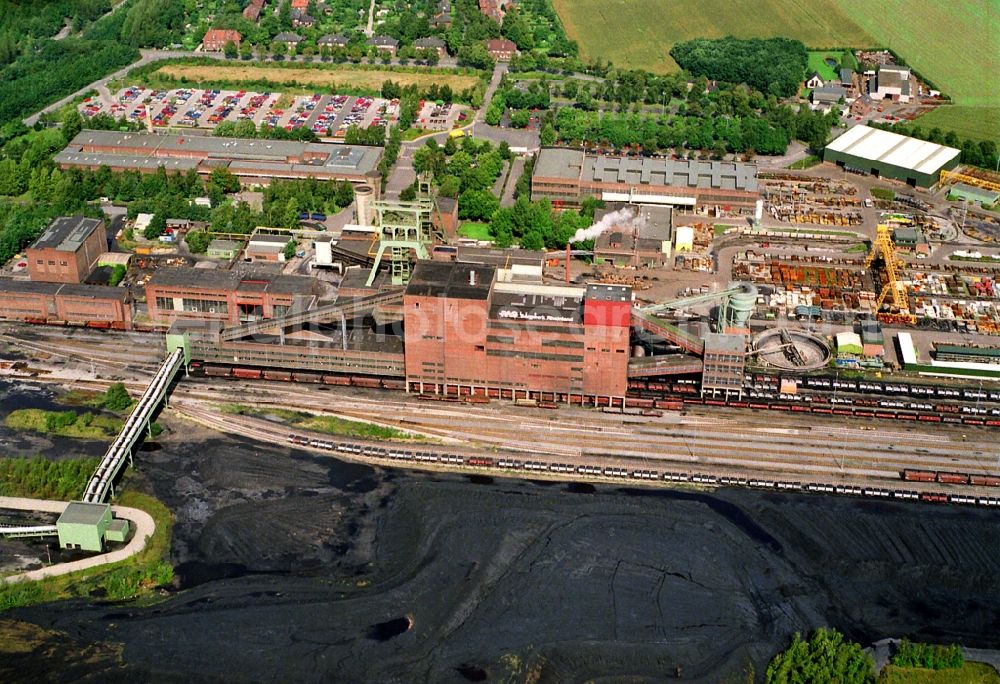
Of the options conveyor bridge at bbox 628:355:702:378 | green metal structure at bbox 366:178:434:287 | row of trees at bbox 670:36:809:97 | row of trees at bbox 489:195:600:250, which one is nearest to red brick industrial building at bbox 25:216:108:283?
green metal structure at bbox 366:178:434:287

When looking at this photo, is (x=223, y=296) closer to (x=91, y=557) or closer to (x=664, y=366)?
(x=91, y=557)

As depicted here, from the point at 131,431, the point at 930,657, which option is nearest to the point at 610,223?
the point at 131,431

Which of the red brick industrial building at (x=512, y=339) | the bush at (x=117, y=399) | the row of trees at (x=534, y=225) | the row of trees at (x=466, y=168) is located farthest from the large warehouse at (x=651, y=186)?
the bush at (x=117, y=399)

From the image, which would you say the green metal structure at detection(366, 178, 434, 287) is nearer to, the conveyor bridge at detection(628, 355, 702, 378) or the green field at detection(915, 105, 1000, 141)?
the conveyor bridge at detection(628, 355, 702, 378)

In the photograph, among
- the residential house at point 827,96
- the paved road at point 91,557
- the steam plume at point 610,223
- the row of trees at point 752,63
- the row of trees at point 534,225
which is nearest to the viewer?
the paved road at point 91,557

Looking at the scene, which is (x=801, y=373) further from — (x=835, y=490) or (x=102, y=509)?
(x=102, y=509)

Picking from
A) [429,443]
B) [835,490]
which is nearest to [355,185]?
[429,443]

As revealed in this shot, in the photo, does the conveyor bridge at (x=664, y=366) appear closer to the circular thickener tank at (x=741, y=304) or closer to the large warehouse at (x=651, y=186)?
the circular thickener tank at (x=741, y=304)
